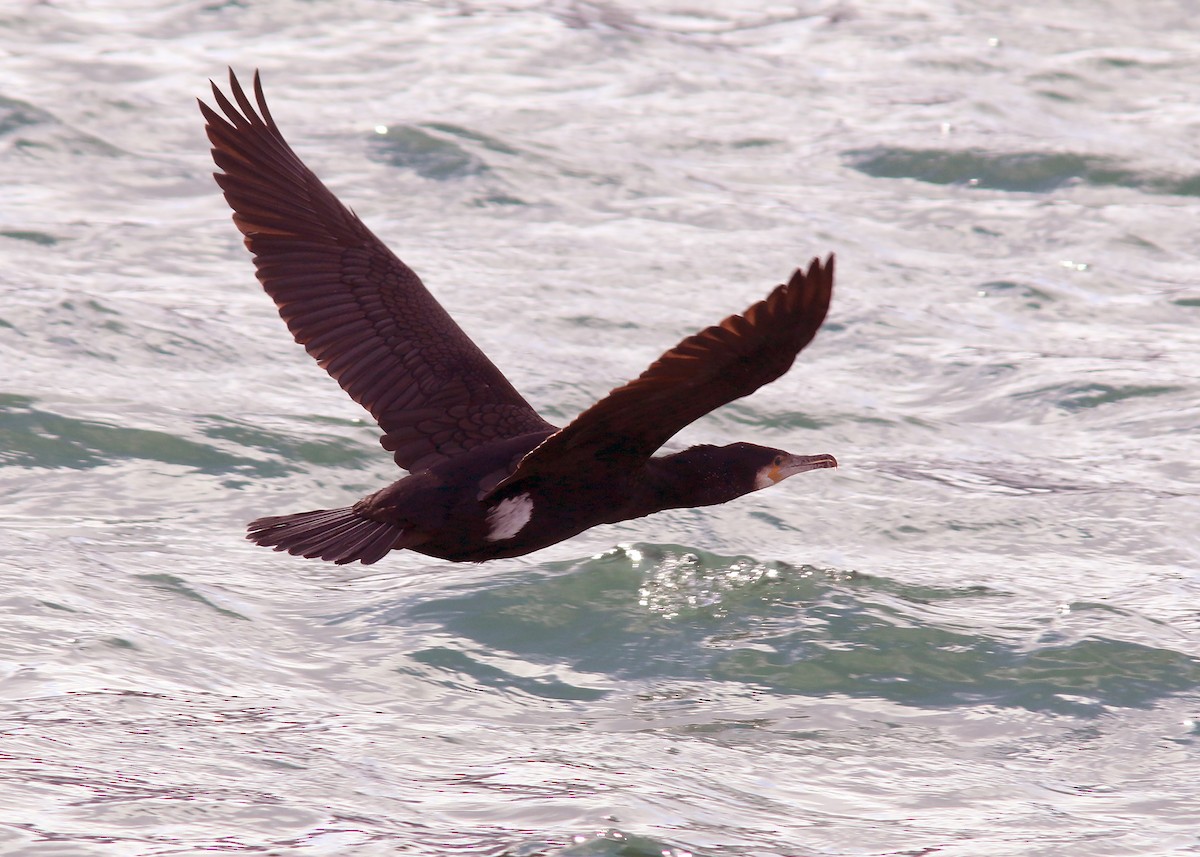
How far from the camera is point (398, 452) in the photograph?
18.4 ft

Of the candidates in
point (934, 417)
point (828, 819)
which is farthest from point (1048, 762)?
point (934, 417)

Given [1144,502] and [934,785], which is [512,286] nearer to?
[1144,502]

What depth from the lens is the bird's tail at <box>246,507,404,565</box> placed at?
510cm

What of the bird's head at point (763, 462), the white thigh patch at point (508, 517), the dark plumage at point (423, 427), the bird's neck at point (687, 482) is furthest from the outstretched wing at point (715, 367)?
the bird's head at point (763, 462)

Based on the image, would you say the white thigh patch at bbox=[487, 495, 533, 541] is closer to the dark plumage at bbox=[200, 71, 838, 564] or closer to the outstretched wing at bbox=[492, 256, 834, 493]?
the dark plumage at bbox=[200, 71, 838, 564]

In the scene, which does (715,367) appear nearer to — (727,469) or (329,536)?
(727,469)

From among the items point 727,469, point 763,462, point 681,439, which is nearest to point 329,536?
point 727,469

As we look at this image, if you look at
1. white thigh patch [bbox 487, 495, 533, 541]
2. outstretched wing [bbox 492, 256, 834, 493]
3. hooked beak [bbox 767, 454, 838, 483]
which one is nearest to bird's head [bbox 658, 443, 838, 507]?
hooked beak [bbox 767, 454, 838, 483]

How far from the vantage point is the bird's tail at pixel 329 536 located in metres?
5.10

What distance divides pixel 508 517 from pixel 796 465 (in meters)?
0.96

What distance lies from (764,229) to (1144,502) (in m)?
3.77

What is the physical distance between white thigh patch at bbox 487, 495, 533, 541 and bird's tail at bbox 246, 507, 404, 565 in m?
0.28

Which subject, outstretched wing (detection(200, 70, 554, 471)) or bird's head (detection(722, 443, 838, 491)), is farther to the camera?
outstretched wing (detection(200, 70, 554, 471))

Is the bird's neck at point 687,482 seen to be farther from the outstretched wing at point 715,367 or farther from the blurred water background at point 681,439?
the blurred water background at point 681,439
